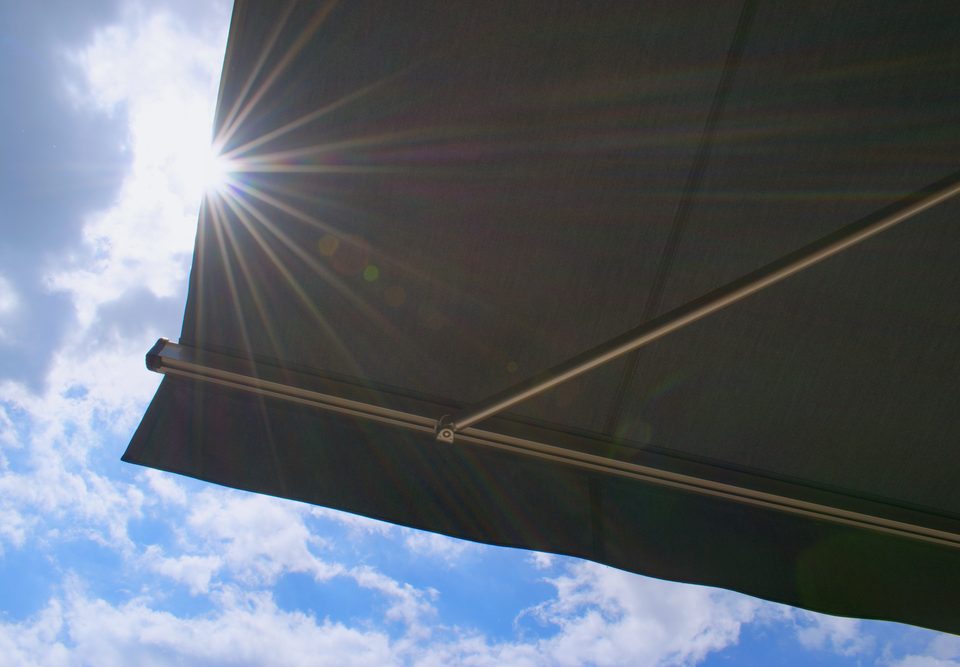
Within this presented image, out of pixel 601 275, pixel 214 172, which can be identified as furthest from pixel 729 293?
pixel 214 172

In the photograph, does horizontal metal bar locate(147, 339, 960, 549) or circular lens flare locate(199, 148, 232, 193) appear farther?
horizontal metal bar locate(147, 339, 960, 549)

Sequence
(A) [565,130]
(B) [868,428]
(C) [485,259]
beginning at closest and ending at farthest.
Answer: (A) [565,130]
(C) [485,259]
(B) [868,428]

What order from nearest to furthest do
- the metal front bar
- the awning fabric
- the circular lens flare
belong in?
the metal front bar → the awning fabric → the circular lens flare

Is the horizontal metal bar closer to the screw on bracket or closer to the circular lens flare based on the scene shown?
the screw on bracket

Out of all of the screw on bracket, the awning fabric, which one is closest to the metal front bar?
the screw on bracket

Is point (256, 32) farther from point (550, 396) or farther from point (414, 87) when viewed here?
point (550, 396)

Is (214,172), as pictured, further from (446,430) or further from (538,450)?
(538,450)

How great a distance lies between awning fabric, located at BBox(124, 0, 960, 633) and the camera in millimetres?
1503

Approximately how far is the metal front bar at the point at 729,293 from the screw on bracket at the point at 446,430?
0.08 feet

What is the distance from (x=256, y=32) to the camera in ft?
4.88

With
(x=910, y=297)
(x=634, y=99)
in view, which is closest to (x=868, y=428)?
(x=910, y=297)

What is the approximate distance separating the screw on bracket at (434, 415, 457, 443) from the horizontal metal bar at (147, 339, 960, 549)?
4 centimetres

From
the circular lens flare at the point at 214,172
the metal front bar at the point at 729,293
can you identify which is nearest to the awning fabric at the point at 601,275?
the circular lens flare at the point at 214,172

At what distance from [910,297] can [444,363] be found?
1163mm
